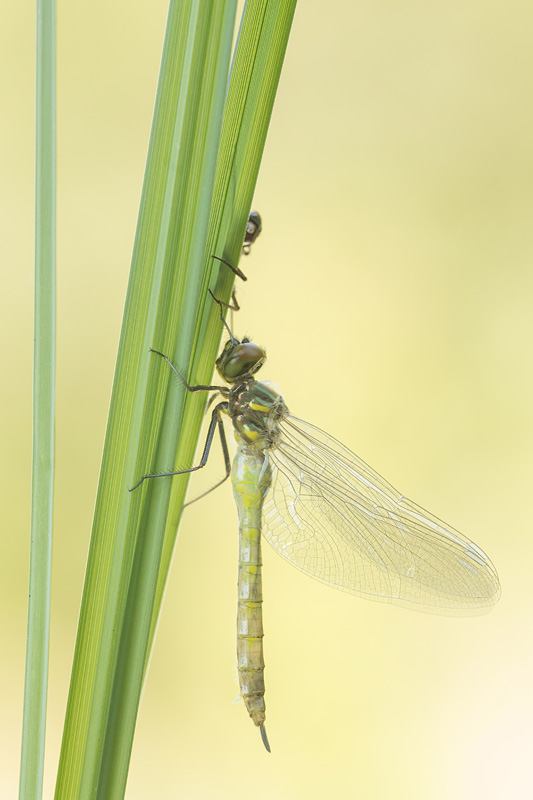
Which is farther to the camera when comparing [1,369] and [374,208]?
[374,208]

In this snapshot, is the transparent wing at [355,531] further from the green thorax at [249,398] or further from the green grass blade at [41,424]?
the green grass blade at [41,424]

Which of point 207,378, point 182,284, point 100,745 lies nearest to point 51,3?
point 182,284

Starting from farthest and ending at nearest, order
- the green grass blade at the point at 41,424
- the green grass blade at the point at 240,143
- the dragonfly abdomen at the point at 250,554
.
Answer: the dragonfly abdomen at the point at 250,554
the green grass blade at the point at 240,143
the green grass blade at the point at 41,424

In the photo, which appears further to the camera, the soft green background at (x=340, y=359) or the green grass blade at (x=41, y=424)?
the soft green background at (x=340, y=359)

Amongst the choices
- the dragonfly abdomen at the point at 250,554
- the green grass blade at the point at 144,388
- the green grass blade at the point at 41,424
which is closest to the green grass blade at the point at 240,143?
the green grass blade at the point at 144,388

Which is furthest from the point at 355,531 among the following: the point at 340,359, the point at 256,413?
the point at 340,359

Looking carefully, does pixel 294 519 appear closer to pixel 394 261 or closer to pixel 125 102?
pixel 394 261
